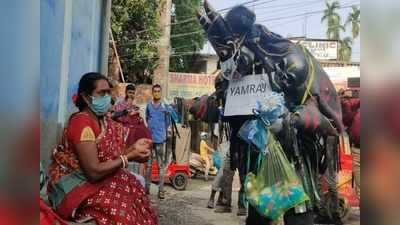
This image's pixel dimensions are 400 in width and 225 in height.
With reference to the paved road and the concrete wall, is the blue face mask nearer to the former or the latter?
the concrete wall

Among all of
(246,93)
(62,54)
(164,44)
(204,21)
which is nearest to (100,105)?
(62,54)

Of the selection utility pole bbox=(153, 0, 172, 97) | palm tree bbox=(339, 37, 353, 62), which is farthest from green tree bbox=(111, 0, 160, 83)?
palm tree bbox=(339, 37, 353, 62)

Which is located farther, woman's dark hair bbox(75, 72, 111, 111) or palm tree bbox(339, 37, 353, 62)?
palm tree bbox(339, 37, 353, 62)

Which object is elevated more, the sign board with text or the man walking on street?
the sign board with text

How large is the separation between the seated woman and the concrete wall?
25cm

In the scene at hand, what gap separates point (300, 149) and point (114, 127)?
53.5 inches

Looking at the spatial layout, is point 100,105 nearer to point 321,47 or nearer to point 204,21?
point 204,21

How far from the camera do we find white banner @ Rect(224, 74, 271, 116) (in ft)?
10.7

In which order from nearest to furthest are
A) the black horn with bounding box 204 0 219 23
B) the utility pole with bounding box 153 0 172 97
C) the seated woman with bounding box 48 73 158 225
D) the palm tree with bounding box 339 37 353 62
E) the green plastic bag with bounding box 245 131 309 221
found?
the seated woman with bounding box 48 73 158 225 < the palm tree with bounding box 339 37 353 62 < the green plastic bag with bounding box 245 131 309 221 < the black horn with bounding box 204 0 219 23 < the utility pole with bounding box 153 0 172 97

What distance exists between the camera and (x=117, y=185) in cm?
217

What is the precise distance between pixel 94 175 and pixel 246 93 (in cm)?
151

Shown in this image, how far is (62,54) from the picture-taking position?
329cm
